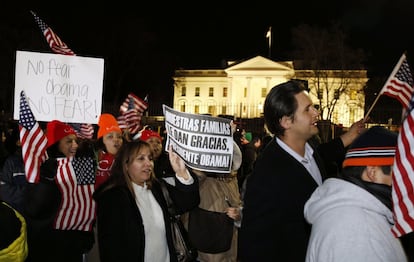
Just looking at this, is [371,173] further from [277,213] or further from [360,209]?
[277,213]

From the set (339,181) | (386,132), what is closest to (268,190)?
(339,181)

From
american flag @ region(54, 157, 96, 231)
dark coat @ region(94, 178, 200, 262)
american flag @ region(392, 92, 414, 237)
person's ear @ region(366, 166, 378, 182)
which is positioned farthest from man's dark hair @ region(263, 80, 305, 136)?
american flag @ region(54, 157, 96, 231)

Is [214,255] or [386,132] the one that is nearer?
[386,132]

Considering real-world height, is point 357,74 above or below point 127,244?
above

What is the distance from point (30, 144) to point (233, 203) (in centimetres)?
208

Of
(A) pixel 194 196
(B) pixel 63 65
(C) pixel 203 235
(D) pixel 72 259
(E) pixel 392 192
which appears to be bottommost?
(D) pixel 72 259

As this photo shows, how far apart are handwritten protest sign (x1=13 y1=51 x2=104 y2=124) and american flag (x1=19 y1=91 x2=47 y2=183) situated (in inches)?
54.5

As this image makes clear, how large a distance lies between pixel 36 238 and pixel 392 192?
140 inches

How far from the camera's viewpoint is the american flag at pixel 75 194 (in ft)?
15.7

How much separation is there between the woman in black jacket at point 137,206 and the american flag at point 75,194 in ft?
3.98

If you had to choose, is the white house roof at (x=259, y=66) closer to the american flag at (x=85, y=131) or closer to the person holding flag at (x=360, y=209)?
the american flag at (x=85, y=131)

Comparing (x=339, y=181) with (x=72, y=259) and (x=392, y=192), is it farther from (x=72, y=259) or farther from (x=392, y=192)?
(x=72, y=259)

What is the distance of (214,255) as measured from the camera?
4.27 m

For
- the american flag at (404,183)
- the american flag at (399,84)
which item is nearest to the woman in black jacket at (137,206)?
the american flag at (404,183)
